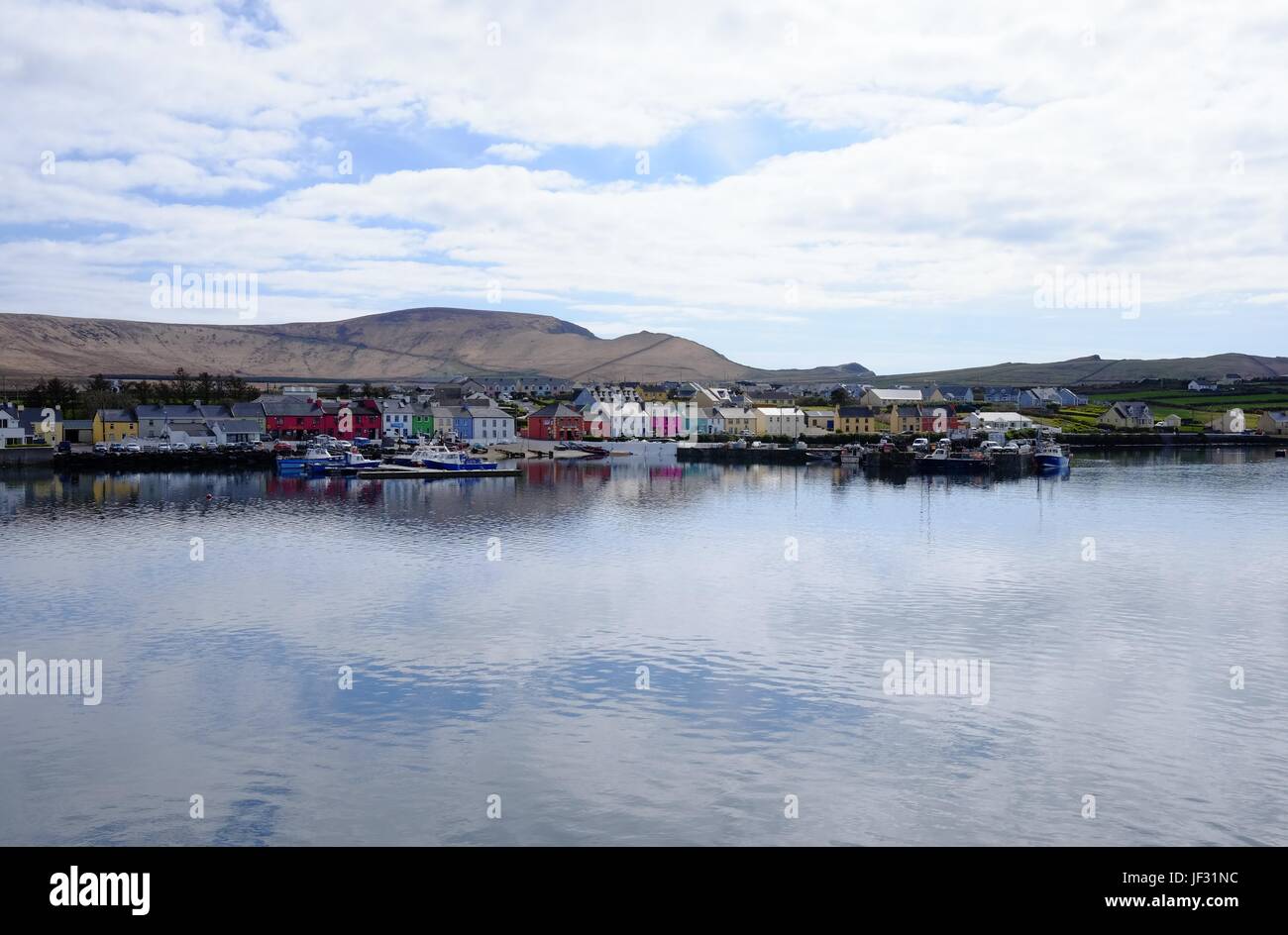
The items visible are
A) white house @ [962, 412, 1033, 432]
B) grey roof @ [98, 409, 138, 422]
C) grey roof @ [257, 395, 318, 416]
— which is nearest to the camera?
grey roof @ [98, 409, 138, 422]

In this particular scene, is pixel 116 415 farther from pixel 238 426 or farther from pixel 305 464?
pixel 305 464

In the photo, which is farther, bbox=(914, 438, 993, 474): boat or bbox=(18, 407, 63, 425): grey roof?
bbox=(18, 407, 63, 425): grey roof

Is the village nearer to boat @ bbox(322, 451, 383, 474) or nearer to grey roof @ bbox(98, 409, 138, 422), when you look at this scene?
grey roof @ bbox(98, 409, 138, 422)

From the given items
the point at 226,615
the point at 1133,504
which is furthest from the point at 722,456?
the point at 226,615

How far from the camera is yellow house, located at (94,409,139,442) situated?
99.9m

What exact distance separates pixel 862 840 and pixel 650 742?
4.62 metres

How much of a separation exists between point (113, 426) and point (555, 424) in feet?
156

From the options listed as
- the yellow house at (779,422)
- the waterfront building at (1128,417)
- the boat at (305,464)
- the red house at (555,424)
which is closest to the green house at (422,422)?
the red house at (555,424)

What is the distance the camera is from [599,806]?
14.6 meters

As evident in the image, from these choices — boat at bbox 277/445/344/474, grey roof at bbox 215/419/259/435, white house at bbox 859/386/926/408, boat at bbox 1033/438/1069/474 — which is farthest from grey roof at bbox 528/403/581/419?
boat at bbox 1033/438/1069/474

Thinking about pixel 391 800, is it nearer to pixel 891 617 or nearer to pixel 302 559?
pixel 891 617

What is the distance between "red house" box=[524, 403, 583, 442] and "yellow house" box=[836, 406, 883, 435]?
3478cm
